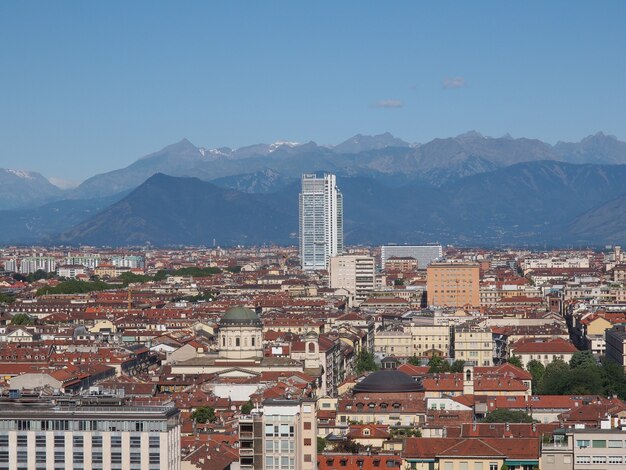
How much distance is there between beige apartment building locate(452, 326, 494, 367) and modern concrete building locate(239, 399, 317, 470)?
53.1 metres

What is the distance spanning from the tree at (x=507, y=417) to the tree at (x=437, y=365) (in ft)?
68.2

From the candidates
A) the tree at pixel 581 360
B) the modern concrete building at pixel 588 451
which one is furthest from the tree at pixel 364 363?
the modern concrete building at pixel 588 451

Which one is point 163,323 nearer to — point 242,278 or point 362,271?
point 362,271

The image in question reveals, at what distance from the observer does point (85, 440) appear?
44.2 m

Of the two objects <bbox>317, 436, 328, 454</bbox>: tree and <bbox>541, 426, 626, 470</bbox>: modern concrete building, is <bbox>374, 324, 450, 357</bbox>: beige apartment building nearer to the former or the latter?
<bbox>317, 436, 328, 454</bbox>: tree

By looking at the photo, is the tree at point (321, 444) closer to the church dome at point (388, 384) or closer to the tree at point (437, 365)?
the church dome at point (388, 384)

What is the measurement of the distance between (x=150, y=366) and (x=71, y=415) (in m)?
44.0

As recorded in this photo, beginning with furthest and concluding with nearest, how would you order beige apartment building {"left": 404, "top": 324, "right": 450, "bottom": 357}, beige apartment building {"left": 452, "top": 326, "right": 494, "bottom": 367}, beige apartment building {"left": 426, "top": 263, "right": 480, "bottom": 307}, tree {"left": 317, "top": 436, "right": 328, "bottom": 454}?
1. beige apartment building {"left": 426, "top": 263, "right": 480, "bottom": 307}
2. beige apartment building {"left": 404, "top": 324, "right": 450, "bottom": 357}
3. beige apartment building {"left": 452, "top": 326, "right": 494, "bottom": 367}
4. tree {"left": 317, "top": 436, "right": 328, "bottom": 454}

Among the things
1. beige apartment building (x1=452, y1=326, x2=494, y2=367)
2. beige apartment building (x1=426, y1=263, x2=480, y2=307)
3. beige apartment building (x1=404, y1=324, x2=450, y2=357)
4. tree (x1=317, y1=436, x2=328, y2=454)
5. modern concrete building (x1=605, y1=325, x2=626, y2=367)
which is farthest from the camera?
beige apartment building (x1=426, y1=263, x2=480, y2=307)

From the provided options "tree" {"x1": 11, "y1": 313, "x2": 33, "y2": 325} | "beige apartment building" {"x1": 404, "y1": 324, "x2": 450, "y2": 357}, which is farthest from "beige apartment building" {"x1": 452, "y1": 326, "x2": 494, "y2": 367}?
"tree" {"x1": 11, "y1": 313, "x2": 33, "y2": 325}

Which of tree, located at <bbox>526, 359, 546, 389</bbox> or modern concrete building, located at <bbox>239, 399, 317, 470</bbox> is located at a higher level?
tree, located at <bbox>526, 359, 546, 389</bbox>

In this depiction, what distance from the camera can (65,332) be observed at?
104 meters

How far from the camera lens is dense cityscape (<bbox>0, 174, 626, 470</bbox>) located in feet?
146

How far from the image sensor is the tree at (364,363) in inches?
3472
